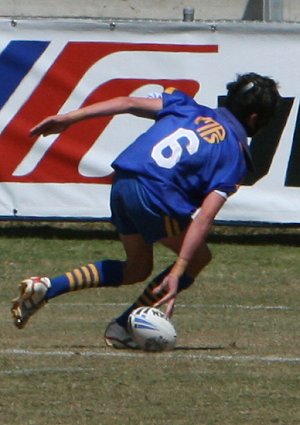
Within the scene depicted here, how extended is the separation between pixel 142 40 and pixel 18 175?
5.38 feet

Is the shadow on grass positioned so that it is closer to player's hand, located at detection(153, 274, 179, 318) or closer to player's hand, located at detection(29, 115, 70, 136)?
player's hand, located at detection(29, 115, 70, 136)

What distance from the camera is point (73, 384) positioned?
705 cm

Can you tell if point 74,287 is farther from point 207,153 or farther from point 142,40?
point 142,40

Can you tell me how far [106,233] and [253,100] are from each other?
6001mm

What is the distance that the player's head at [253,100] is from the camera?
775cm

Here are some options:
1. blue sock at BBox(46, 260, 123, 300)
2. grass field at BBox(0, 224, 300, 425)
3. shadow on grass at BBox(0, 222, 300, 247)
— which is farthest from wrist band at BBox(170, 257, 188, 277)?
shadow on grass at BBox(0, 222, 300, 247)

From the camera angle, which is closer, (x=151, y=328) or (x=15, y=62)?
(x=151, y=328)

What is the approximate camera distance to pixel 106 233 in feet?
44.7

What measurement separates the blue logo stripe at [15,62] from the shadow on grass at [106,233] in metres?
1.32

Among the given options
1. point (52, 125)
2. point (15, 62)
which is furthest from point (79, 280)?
point (15, 62)

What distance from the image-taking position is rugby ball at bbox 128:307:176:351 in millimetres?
7625

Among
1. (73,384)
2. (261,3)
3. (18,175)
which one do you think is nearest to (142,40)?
(18,175)

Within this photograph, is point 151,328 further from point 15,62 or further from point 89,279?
point 15,62

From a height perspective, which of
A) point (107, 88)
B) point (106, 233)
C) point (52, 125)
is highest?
point (52, 125)
